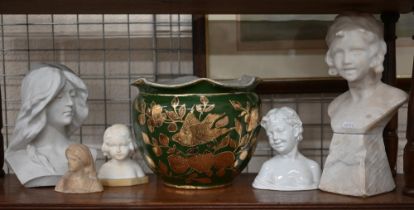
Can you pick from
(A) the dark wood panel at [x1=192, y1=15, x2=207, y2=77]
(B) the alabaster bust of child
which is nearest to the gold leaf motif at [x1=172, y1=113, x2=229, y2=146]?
(B) the alabaster bust of child

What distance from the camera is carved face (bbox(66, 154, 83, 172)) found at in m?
0.87

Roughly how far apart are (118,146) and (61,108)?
110 mm

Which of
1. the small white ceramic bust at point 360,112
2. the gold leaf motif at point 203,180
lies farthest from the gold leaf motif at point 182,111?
the small white ceramic bust at point 360,112

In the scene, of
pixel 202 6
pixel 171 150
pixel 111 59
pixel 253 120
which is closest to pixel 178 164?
pixel 171 150

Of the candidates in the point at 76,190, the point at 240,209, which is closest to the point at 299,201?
the point at 240,209

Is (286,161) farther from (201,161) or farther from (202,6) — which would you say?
(202,6)

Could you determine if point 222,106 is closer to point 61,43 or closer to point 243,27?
point 243,27

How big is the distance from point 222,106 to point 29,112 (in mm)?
290

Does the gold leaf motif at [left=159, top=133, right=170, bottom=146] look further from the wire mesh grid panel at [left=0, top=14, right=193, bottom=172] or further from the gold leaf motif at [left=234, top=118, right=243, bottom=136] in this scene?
the wire mesh grid panel at [left=0, top=14, right=193, bottom=172]

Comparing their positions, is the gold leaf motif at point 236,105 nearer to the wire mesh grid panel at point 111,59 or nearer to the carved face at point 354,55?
the carved face at point 354,55

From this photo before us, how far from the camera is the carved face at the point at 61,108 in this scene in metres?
0.93

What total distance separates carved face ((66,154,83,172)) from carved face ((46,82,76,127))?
0.28 ft

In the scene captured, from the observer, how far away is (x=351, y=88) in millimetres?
880

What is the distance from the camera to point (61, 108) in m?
0.94
